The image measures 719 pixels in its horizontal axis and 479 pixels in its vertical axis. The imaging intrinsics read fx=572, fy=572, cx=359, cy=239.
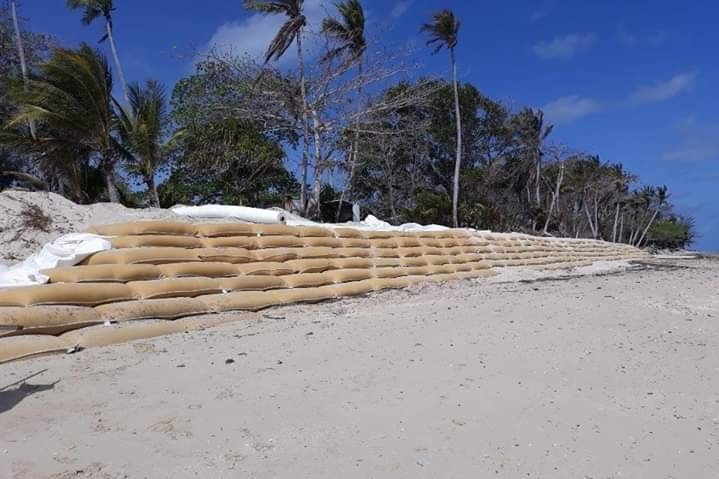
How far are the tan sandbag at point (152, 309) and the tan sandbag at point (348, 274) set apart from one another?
1759mm

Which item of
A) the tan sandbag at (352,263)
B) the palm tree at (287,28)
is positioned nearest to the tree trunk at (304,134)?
the palm tree at (287,28)

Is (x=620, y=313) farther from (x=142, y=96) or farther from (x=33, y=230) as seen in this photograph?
(x=142, y=96)

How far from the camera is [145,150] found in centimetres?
968

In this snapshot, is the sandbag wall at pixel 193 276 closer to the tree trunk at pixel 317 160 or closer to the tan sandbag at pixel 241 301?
the tan sandbag at pixel 241 301

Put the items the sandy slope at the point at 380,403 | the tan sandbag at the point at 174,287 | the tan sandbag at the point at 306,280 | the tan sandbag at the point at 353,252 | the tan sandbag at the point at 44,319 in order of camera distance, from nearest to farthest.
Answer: the sandy slope at the point at 380,403 → the tan sandbag at the point at 44,319 → the tan sandbag at the point at 174,287 → the tan sandbag at the point at 306,280 → the tan sandbag at the point at 353,252

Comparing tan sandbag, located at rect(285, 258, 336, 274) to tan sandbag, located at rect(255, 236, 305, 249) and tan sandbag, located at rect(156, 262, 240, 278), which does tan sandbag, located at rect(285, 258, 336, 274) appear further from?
tan sandbag, located at rect(156, 262, 240, 278)

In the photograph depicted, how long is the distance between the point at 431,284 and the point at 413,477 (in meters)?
5.11

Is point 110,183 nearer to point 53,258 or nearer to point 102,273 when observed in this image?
point 53,258

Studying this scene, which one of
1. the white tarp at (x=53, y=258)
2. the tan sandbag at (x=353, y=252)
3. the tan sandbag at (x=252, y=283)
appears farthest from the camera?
the tan sandbag at (x=353, y=252)

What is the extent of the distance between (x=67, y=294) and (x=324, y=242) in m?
2.93

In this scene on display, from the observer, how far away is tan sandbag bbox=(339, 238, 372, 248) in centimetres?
657

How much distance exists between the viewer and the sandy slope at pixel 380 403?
225cm

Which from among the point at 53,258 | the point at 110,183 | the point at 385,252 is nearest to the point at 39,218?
the point at 53,258

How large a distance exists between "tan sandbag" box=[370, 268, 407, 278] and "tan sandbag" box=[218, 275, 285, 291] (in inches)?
57.9
